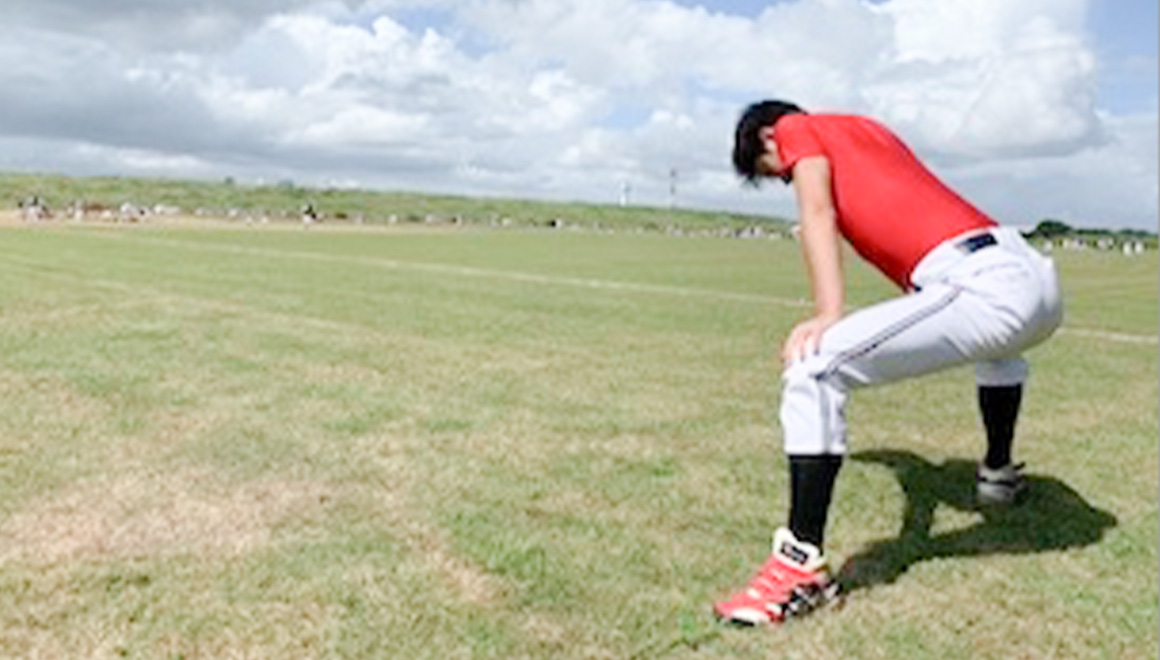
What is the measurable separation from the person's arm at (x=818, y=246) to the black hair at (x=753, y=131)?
167 millimetres

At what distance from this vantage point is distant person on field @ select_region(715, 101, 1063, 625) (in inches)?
186

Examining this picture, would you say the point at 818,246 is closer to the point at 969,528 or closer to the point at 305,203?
the point at 969,528

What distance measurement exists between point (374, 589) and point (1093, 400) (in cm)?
843

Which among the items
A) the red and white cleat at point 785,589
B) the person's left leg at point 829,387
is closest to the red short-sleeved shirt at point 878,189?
the person's left leg at point 829,387

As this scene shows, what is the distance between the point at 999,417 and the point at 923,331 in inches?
75.0

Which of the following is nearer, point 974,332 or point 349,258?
point 974,332

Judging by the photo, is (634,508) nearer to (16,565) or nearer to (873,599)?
(873,599)

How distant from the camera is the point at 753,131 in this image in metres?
4.99

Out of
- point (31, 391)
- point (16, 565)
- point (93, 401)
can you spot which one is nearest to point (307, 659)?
point (16, 565)

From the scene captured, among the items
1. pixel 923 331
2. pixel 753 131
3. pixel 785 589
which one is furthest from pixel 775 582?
pixel 753 131

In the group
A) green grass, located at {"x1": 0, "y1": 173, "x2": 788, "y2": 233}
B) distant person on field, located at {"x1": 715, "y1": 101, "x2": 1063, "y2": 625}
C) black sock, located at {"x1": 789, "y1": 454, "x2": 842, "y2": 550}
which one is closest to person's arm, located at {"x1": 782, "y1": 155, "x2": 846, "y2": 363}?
distant person on field, located at {"x1": 715, "y1": 101, "x2": 1063, "y2": 625}

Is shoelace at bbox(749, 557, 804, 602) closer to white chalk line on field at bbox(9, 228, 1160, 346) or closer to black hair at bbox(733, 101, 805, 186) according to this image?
black hair at bbox(733, 101, 805, 186)

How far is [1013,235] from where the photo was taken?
5047mm

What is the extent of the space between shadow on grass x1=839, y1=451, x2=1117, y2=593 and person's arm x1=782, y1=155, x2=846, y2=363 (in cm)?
115
